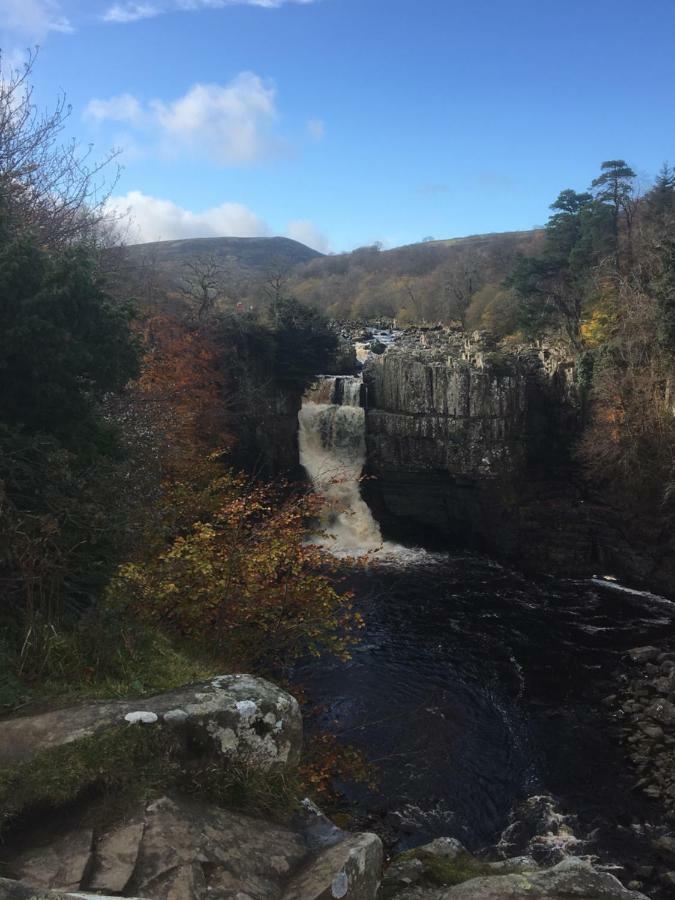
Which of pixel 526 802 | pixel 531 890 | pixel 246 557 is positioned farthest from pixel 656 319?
pixel 531 890

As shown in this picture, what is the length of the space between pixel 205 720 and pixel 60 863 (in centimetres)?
174

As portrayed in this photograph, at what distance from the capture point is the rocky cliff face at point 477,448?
32.3 m

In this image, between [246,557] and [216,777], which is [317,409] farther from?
[216,777]

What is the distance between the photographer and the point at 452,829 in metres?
13.1

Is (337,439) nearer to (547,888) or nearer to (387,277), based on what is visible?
(547,888)

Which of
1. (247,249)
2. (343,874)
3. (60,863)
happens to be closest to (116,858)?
(60,863)

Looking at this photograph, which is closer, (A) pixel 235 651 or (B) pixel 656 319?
(A) pixel 235 651

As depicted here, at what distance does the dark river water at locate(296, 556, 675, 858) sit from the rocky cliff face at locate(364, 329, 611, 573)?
4927 millimetres

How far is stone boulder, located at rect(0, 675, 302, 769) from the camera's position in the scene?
5.61 metres

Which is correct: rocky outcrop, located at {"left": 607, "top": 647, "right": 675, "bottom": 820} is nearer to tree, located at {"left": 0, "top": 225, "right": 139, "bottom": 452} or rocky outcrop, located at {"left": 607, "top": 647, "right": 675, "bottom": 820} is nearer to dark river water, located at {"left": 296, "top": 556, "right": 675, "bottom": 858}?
dark river water, located at {"left": 296, "top": 556, "right": 675, "bottom": 858}

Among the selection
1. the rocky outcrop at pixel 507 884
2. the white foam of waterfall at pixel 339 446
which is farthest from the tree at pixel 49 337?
the white foam of waterfall at pixel 339 446

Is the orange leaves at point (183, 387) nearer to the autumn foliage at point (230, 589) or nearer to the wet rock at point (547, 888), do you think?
the autumn foliage at point (230, 589)

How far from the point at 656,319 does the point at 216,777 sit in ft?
95.6

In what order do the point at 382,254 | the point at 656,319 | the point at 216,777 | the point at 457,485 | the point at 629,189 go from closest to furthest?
the point at 216,777
the point at 656,319
the point at 457,485
the point at 629,189
the point at 382,254
